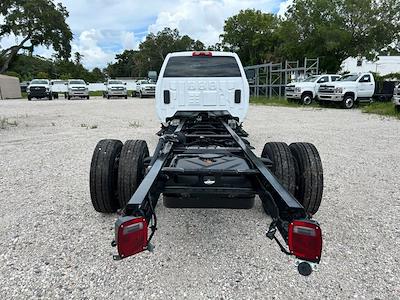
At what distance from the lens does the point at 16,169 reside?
18.8ft

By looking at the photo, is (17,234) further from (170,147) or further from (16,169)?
(16,169)

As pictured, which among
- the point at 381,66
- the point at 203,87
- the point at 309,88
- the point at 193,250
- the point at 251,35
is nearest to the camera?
the point at 193,250

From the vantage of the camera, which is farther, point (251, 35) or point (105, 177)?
point (251, 35)

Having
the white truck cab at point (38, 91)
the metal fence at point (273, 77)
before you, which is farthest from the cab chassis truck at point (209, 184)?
the white truck cab at point (38, 91)

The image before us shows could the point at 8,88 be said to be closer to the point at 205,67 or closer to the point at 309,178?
the point at 205,67

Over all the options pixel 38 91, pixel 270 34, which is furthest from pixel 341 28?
pixel 38 91

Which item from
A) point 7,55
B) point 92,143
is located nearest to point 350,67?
point 7,55

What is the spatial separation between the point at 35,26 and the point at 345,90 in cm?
4112

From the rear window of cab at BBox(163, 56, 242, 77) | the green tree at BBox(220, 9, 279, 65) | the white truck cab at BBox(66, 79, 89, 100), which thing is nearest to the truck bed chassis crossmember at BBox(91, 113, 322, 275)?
the rear window of cab at BBox(163, 56, 242, 77)

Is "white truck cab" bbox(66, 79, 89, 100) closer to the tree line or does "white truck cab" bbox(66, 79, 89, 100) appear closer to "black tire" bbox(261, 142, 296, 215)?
the tree line

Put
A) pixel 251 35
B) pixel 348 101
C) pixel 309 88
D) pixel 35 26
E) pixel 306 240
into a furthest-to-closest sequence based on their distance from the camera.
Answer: pixel 251 35 < pixel 35 26 < pixel 309 88 < pixel 348 101 < pixel 306 240

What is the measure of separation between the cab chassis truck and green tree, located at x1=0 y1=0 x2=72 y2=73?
154 feet

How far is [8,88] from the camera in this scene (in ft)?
116

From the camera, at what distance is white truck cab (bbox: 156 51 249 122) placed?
20.8 ft
